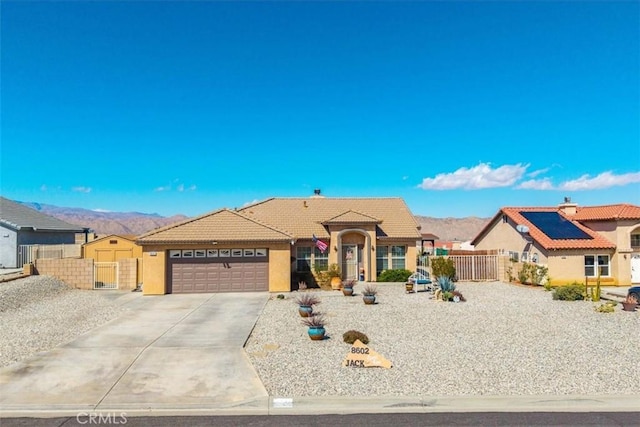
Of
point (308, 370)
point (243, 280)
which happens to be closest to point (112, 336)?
point (308, 370)

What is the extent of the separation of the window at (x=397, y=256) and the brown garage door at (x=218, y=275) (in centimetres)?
835

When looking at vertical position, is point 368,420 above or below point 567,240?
below

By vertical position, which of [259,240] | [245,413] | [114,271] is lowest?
[245,413]

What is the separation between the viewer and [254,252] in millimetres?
22875

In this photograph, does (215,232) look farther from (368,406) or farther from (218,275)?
(368,406)

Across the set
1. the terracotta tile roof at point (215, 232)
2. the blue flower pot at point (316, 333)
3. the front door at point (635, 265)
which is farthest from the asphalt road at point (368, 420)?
the front door at point (635, 265)

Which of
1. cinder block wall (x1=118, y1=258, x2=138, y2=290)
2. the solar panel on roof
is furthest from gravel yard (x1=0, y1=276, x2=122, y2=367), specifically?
the solar panel on roof

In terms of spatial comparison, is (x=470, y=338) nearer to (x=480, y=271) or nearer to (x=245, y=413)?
(x=245, y=413)

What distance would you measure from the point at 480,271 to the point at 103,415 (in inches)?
905

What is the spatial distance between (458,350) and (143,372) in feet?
24.8

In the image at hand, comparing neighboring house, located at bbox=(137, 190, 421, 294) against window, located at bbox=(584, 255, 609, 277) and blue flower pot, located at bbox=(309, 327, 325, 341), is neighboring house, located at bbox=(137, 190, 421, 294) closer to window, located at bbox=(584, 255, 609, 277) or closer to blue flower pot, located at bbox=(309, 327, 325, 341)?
window, located at bbox=(584, 255, 609, 277)

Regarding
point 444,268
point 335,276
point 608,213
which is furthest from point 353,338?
point 608,213

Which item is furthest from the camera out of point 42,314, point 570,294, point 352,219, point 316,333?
point 352,219

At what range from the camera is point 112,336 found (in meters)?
12.6
